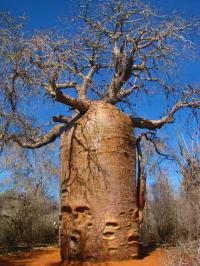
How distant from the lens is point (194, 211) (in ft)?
20.4

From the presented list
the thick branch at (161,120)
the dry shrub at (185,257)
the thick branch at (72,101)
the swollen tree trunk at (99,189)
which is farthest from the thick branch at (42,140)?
the dry shrub at (185,257)

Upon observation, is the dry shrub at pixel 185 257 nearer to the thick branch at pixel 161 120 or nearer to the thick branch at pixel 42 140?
the thick branch at pixel 161 120

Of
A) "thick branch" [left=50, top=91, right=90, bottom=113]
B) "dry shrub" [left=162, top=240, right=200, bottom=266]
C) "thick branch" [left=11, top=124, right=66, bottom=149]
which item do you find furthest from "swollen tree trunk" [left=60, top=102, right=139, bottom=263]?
"dry shrub" [left=162, top=240, right=200, bottom=266]

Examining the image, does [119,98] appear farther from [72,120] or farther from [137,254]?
[137,254]

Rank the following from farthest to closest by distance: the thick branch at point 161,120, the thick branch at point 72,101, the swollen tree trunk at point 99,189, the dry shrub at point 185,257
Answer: the thick branch at point 161,120
the thick branch at point 72,101
the swollen tree trunk at point 99,189
the dry shrub at point 185,257

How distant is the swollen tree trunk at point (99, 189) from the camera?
630 cm

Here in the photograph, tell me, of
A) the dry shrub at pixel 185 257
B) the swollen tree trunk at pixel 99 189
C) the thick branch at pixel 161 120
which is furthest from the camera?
the thick branch at pixel 161 120

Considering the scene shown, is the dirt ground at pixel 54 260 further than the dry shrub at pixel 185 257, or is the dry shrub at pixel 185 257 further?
the dirt ground at pixel 54 260

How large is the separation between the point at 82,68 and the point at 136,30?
58.6 inches

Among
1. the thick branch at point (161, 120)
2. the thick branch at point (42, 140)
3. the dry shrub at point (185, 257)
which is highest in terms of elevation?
the thick branch at point (161, 120)

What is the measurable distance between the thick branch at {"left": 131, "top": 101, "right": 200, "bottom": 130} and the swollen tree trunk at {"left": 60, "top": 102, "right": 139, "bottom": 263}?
28.0 inches

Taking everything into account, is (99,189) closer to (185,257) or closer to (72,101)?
(72,101)

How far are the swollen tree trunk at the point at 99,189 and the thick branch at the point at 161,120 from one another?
0.71m

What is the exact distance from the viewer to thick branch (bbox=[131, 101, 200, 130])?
7.84 meters
